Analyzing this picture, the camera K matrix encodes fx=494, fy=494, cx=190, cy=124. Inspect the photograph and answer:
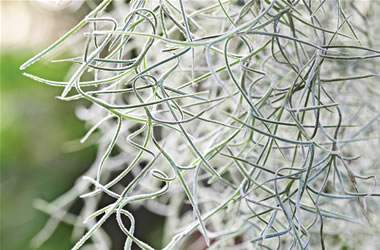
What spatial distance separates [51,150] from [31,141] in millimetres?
56

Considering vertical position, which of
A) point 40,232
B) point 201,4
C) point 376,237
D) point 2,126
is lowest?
point 40,232

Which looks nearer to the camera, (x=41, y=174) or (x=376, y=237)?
(x=376, y=237)

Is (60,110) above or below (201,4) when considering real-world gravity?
below

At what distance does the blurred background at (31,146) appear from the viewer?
945 millimetres

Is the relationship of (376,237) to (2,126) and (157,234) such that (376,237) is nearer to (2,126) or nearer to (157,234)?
(157,234)

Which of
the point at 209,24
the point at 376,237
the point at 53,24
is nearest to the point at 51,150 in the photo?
the point at 53,24

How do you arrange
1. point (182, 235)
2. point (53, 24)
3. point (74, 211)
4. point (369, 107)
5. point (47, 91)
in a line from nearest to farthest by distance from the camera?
1. point (182, 235)
2. point (369, 107)
3. point (53, 24)
4. point (74, 211)
5. point (47, 91)

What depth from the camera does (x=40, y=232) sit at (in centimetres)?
92

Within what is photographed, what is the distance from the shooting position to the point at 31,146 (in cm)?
105

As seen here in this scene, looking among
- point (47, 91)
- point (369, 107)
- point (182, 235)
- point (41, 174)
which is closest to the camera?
point (182, 235)

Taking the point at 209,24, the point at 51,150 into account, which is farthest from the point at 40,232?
the point at 209,24

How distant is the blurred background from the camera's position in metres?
0.94

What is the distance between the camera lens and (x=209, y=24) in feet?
1.24

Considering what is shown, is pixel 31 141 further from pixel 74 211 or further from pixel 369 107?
pixel 369 107
